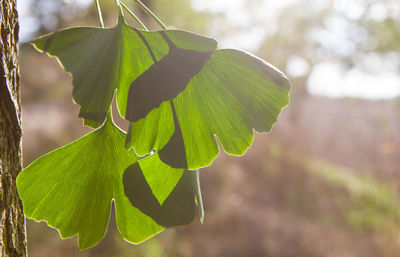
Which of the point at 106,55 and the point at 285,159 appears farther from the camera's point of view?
the point at 285,159

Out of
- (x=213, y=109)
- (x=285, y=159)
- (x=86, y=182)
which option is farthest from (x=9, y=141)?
(x=285, y=159)

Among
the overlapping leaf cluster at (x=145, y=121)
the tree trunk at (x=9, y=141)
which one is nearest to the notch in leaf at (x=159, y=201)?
the overlapping leaf cluster at (x=145, y=121)

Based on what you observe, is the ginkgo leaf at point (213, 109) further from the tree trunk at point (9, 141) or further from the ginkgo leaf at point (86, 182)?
the tree trunk at point (9, 141)

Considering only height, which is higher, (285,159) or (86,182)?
(86,182)

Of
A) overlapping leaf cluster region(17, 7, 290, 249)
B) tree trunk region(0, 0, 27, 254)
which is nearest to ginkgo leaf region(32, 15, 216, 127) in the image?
overlapping leaf cluster region(17, 7, 290, 249)

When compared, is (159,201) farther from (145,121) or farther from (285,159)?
(285,159)

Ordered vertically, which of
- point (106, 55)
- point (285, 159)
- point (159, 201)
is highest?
point (106, 55)
